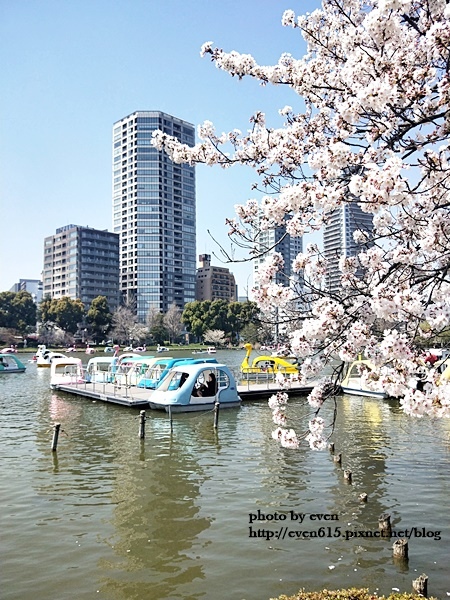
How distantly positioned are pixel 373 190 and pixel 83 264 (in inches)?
6049

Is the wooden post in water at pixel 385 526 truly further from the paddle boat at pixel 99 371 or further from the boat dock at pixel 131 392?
the paddle boat at pixel 99 371

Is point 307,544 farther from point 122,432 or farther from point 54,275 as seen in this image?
point 54,275

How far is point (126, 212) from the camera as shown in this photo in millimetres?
172125

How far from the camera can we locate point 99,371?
124 feet

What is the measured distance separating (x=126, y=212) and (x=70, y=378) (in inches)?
5518

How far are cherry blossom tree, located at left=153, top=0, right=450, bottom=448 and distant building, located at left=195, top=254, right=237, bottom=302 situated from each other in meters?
161

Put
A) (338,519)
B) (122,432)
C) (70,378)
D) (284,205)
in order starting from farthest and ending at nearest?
1. (70,378)
2. (122,432)
3. (338,519)
4. (284,205)

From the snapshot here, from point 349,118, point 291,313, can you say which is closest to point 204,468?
point 291,313

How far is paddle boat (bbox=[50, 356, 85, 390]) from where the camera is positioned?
121 feet

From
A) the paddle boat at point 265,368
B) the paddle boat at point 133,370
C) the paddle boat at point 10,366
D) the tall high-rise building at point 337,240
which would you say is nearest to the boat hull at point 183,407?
the paddle boat at point 133,370

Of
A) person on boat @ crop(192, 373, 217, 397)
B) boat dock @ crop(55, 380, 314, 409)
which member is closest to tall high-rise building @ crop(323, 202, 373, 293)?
person on boat @ crop(192, 373, 217, 397)

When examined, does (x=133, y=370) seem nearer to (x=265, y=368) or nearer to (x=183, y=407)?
(x=183, y=407)

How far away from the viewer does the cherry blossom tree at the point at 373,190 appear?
587cm

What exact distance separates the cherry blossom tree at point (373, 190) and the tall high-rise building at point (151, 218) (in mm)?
155022
